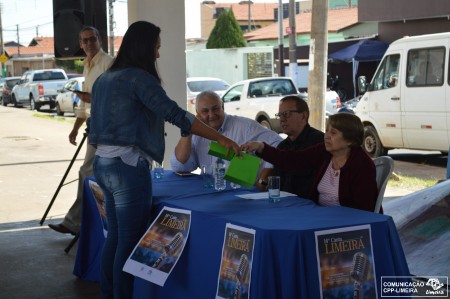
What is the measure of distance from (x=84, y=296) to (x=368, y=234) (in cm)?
271

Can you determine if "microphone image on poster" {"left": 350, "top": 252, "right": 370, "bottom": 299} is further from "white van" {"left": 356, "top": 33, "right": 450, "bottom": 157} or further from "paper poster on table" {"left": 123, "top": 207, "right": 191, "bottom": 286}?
"white van" {"left": 356, "top": 33, "right": 450, "bottom": 157}

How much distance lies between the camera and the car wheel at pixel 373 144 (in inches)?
594

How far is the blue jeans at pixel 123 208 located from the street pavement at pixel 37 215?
3.54 feet

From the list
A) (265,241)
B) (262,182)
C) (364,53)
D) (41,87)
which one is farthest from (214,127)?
(41,87)

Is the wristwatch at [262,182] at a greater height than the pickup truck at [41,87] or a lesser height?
greater

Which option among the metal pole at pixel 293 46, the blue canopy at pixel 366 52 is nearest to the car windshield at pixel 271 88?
the metal pole at pixel 293 46

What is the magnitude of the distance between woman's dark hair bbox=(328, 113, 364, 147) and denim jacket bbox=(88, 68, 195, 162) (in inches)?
36.8

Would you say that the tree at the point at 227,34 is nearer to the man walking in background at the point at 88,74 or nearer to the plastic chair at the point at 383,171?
the man walking in background at the point at 88,74

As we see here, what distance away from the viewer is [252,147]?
548cm

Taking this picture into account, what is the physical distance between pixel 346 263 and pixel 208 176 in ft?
6.80

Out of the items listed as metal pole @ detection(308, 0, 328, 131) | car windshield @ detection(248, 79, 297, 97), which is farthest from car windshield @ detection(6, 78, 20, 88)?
metal pole @ detection(308, 0, 328, 131)

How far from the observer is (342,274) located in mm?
4129

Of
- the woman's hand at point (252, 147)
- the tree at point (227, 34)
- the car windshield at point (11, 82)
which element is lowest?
the car windshield at point (11, 82)

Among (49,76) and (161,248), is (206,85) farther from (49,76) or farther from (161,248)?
(161,248)
